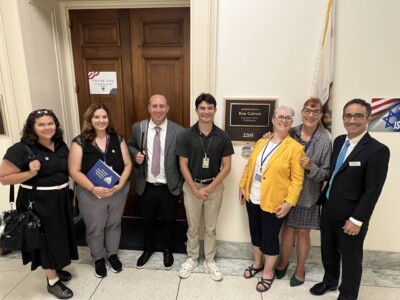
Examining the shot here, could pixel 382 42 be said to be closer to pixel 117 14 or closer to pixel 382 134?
pixel 382 134

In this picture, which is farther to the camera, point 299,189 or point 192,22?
point 192,22

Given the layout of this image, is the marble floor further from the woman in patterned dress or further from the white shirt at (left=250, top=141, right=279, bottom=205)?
the white shirt at (left=250, top=141, right=279, bottom=205)

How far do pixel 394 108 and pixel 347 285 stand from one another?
1.45 metres

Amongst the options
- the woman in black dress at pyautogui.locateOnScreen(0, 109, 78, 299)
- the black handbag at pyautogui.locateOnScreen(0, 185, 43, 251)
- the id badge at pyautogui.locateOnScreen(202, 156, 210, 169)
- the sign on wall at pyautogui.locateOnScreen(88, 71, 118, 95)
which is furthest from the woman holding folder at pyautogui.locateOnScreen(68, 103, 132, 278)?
the sign on wall at pyautogui.locateOnScreen(88, 71, 118, 95)

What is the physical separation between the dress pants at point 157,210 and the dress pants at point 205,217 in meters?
0.16

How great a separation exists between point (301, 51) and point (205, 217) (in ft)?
5.27

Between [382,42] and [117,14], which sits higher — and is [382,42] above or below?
below

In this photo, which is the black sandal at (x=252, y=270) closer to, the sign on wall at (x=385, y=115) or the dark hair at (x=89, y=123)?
the sign on wall at (x=385, y=115)

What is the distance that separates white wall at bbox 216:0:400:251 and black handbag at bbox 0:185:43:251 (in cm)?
168

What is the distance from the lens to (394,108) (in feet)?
7.37

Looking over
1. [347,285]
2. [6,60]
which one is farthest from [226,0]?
[347,285]

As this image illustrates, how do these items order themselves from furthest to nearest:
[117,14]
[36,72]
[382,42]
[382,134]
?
[117,14]
[36,72]
[382,134]
[382,42]

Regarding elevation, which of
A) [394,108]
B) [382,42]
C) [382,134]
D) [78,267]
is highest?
[382,42]

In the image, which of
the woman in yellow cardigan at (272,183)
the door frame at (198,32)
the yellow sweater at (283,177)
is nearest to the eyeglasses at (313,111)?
the woman in yellow cardigan at (272,183)
